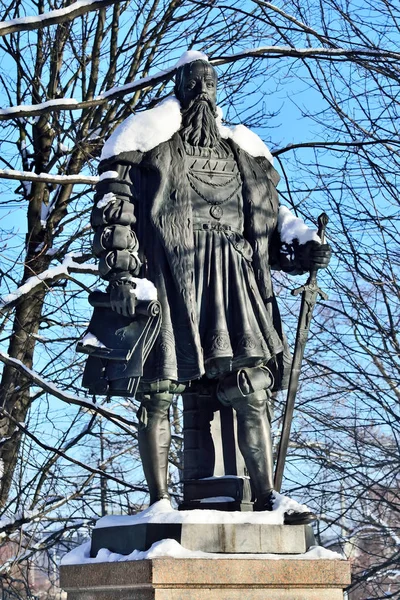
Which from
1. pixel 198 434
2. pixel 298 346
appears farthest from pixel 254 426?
pixel 298 346

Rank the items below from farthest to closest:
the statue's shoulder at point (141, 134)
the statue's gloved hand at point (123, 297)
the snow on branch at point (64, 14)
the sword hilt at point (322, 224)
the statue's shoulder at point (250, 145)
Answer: the snow on branch at point (64, 14)
the statue's shoulder at point (250, 145)
the sword hilt at point (322, 224)
the statue's shoulder at point (141, 134)
the statue's gloved hand at point (123, 297)

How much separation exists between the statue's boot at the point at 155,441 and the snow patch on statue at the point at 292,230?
1126mm

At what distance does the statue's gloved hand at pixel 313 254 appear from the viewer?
576cm

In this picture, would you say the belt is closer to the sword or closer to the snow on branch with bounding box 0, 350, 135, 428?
the sword

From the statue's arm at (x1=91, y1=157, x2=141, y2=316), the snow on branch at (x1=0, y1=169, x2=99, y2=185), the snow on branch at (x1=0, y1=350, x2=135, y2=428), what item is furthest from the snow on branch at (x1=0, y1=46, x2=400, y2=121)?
the statue's arm at (x1=91, y1=157, x2=141, y2=316)

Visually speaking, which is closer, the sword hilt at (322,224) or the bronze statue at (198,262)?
the bronze statue at (198,262)

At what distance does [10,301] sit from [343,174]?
10.6 ft

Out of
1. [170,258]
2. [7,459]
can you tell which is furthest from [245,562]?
[7,459]

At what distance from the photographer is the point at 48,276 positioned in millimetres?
10312

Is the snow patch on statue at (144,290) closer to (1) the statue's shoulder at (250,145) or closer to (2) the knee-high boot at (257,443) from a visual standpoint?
(2) the knee-high boot at (257,443)

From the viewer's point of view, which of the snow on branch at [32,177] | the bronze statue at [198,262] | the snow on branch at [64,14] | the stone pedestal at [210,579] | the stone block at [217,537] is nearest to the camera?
the stone pedestal at [210,579]

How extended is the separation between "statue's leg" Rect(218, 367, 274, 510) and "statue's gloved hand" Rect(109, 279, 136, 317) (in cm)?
63

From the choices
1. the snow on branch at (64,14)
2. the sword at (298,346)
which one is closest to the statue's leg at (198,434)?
the sword at (298,346)

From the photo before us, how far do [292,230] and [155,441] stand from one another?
1384 mm
